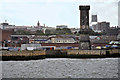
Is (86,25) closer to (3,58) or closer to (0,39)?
(3,58)

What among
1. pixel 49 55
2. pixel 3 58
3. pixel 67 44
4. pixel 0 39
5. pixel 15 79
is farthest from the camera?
pixel 0 39

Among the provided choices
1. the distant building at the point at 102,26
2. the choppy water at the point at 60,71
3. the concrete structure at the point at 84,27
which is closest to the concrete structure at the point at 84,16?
the concrete structure at the point at 84,27

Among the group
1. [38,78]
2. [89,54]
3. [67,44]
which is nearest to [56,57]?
[89,54]

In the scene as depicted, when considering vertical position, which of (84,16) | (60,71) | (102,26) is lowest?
(60,71)

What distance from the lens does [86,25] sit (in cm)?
6031

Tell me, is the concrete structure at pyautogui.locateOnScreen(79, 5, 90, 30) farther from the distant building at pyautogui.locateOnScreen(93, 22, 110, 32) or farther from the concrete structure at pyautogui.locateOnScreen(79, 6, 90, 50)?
the distant building at pyautogui.locateOnScreen(93, 22, 110, 32)

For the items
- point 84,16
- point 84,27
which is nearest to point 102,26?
point 84,16

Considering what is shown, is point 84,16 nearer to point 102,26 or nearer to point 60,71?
point 60,71

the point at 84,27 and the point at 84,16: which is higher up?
the point at 84,16

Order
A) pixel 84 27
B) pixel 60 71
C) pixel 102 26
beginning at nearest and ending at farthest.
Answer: pixel 60 71 < pixel 84 27 < pixel 102 26

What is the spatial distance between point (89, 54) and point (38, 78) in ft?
107

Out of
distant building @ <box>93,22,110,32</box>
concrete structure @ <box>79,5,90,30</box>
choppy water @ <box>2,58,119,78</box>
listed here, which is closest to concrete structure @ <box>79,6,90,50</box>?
concrete structure @ <box>79,5,90,30</box>

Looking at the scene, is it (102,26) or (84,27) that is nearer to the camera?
(84,27)

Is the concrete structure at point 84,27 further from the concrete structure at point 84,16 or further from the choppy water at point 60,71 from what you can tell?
the choppy water at point 60,71
